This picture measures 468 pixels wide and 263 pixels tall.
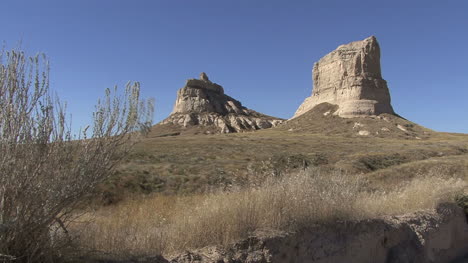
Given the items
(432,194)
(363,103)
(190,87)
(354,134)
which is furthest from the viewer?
(190,87)

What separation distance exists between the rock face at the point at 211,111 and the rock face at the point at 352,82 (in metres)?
13.7

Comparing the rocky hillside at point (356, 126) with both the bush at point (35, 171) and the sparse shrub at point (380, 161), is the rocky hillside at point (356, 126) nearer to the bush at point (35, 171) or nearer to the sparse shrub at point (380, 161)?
the sparse shrub at point (380, 161)

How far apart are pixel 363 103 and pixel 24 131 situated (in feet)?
242

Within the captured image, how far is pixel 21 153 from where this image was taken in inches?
116

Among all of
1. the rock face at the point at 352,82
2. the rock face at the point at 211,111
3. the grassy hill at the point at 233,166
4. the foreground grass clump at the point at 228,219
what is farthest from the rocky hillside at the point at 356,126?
the foreground grass clump at the point at 228,219

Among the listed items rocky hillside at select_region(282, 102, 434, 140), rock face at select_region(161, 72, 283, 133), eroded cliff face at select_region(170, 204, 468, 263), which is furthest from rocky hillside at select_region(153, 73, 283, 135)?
eroded cliff face at select_region(170, 204, 468, 263)

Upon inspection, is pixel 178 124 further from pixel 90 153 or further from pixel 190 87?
pixel 90 153

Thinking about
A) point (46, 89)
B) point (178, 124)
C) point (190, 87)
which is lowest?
point (46, 89)

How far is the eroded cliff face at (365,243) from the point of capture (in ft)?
13.6

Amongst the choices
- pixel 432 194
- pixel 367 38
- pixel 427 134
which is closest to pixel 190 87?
pixel 367 38

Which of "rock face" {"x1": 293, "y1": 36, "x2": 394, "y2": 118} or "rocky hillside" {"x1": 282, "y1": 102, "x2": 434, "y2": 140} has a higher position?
"rock face" {"x1": 293, "y1": 36, "x2": 394, "y2": 118}

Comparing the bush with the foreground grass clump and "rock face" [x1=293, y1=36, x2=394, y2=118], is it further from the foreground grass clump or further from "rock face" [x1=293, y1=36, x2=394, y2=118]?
"rock face" [x1=293, y1=36, x2=394, y2=118]

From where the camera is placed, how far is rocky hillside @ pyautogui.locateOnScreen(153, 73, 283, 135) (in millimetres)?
86500

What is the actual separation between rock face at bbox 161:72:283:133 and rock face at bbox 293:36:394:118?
44.9 feet
